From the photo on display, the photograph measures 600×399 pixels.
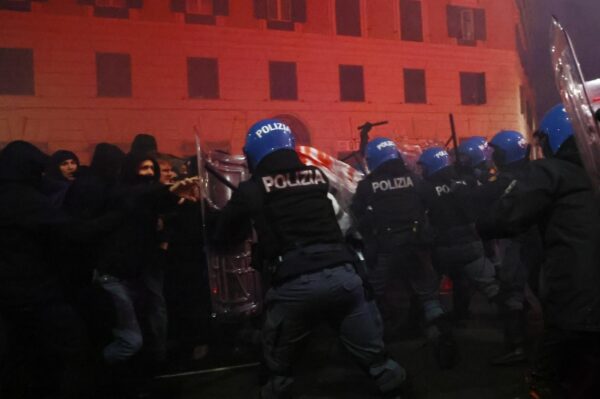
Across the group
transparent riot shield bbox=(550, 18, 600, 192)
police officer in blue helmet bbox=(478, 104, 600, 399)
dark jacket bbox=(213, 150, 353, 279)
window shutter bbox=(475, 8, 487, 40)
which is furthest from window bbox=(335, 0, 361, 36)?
transparent riot shield bbox=(550, 18, 600, 192)

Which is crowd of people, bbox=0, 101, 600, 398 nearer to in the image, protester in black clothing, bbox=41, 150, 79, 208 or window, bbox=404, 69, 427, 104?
protester in black clothing, bbox=41, 150, 79, 208

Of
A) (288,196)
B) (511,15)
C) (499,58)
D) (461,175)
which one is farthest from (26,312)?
(499,58)

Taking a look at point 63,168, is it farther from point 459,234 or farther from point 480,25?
point 480,25

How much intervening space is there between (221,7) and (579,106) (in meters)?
11.3

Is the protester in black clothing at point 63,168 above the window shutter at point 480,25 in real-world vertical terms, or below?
below

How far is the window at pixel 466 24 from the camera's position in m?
14.5

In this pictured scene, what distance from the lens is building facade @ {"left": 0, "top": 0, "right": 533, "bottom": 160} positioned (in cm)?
1078

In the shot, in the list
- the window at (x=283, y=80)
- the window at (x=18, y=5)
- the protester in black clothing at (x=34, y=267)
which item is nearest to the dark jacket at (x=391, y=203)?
the protester in black clothing at (x=34, y=267)

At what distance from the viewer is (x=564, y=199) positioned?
7.94ft

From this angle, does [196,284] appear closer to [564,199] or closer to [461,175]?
[461,175]

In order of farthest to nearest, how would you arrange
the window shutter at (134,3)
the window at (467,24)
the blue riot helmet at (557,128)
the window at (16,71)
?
the window at (467,24), the window shutter at (134,3), the window at (16,71), the blue riot helmet at (557,128)

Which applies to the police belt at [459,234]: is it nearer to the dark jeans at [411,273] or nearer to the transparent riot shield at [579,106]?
the dark jeans at [411,273]

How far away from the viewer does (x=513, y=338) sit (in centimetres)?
442

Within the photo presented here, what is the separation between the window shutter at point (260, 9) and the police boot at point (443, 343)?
1021 cm
